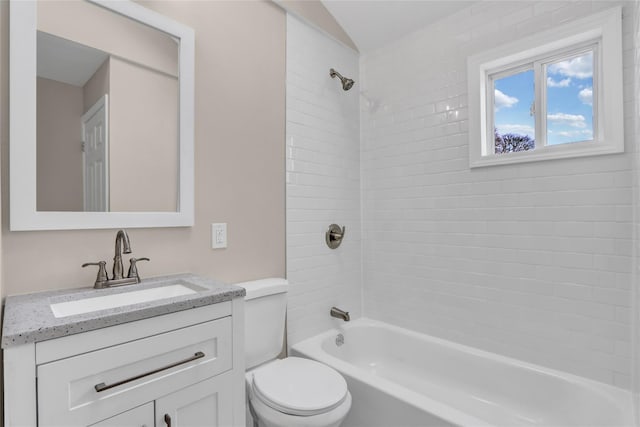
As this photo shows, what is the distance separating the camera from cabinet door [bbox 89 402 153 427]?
3.08 ft

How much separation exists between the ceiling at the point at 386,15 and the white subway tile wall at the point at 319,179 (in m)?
0.17

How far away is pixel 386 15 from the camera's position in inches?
88.0

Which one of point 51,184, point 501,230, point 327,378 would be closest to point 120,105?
point 51,184

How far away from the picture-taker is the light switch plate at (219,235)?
1.71 metres

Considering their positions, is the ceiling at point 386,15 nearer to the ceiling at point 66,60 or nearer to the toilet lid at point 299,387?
the ceiling at point 66,60

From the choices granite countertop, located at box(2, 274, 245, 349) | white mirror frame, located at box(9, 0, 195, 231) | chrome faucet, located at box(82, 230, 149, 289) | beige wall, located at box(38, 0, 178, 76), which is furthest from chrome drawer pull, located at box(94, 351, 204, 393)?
beige wall, located at box(38, 0, 178, 76)

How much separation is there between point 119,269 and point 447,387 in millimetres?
1888

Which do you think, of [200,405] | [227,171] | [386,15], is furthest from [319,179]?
[200,405]

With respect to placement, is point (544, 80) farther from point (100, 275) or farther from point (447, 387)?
point (100, 275)

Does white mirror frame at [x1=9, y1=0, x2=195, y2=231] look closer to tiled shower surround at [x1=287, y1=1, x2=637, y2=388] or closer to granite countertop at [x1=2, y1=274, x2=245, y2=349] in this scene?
granite countertop at [x1=2, y1=274, x2=245, y2=349]

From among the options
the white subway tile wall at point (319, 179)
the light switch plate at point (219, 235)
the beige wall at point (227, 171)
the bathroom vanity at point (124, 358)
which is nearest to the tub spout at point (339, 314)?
the white subway tile wall at point (319, 179)

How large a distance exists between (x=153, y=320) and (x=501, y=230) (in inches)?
70.5

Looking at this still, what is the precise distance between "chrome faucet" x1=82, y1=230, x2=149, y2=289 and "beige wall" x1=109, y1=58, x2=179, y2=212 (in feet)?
0.52

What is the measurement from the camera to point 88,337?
0.90 metres
